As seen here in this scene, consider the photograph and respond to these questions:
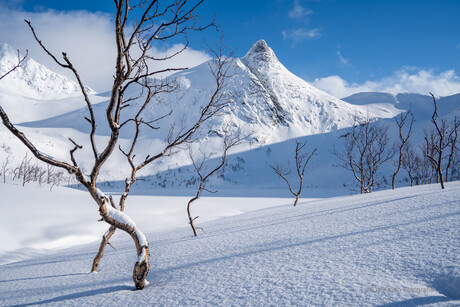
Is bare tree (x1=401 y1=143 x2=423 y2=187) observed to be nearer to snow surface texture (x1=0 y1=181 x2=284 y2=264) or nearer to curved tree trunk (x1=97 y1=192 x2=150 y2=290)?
snow surface texture (x1=0 y1=181 x2=284 y2=264)

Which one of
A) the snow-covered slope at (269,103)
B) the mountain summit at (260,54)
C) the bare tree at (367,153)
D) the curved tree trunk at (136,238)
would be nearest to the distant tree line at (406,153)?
the bare tree at (367,153)

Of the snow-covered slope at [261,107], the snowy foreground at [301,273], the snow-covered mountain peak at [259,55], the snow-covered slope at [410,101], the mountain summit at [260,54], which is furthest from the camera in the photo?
the mountain summit at [260,54]

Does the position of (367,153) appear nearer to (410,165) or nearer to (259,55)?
(410,165)

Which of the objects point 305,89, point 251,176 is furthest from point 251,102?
point 251,176

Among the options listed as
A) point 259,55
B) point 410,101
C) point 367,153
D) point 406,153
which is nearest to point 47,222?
point 367,153

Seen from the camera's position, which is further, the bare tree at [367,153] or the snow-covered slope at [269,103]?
the snow-covered slope at [269,103]

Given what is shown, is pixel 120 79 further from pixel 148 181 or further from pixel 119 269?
pixel 148 181

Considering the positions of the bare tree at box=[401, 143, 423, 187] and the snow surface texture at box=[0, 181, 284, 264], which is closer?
the snow surface texture at box=[0, 181, 284, 264]

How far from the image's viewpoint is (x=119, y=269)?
11.4 feet

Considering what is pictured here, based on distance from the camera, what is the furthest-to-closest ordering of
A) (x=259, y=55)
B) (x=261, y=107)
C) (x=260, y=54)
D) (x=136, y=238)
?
(x=260, y=54) → (x=259, y=55) → (x=261, y=107) → (x=136, y=238)

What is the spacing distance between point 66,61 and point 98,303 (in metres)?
2.37

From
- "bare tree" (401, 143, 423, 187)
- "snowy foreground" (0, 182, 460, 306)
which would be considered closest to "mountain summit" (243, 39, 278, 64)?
"bare tree" (401, 143, 423, 187)

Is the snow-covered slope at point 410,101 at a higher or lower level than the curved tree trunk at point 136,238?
higher

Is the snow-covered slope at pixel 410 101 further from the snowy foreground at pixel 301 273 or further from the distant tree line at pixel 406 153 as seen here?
the snowy foreground at pixel 301 273
